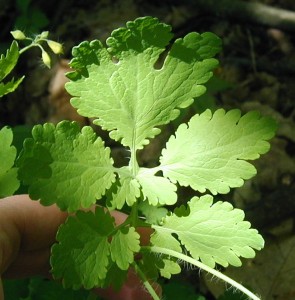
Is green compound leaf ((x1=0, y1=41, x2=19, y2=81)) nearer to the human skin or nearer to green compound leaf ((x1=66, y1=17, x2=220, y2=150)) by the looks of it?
green compound leaf ((x1=66, y1=17, x2=220, y2=150))

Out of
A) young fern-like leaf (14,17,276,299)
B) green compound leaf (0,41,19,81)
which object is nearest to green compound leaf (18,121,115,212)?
young fern-like leaf (14,17,276,299)

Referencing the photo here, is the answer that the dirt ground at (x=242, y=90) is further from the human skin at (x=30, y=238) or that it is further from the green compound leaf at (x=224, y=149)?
the green compound leaf at (x=224, y=149)

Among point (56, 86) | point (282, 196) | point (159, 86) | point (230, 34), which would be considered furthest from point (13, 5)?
point (159, 86)

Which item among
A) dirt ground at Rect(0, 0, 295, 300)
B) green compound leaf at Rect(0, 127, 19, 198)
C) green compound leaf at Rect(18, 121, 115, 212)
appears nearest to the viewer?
green compound leaf at Rect(18, 121, 115, 212)

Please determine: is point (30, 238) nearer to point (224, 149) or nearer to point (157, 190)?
point (157, 190)

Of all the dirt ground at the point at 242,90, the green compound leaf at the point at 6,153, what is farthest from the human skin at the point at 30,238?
the dirt ground at the point at 242,90

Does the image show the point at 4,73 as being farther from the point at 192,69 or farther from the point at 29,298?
the point at 29,298
